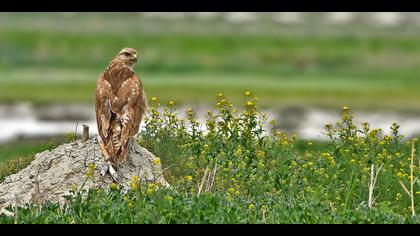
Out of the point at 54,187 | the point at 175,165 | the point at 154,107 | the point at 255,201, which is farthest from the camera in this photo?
the point at 154,107

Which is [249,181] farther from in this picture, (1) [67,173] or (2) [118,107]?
(1) [67,173]

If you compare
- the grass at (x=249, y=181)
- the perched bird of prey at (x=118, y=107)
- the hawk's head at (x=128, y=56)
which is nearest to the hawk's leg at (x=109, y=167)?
the perched bird of prey at (x=118, y=107)

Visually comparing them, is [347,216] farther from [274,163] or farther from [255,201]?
[274,163]

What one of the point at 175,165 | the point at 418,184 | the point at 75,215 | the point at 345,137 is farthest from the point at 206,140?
the point at 75,215

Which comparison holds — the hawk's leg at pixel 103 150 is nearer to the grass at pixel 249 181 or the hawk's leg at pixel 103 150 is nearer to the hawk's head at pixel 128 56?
the grass at pixel 249 181

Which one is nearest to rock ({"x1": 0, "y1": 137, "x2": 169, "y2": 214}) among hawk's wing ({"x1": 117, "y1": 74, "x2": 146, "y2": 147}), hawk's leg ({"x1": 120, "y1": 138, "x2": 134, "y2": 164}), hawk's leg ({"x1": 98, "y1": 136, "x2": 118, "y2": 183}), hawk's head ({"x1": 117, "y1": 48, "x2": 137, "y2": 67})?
hawk's leg ({"x1": 98, "y1": 136, "x2": 118, "y2": 183})

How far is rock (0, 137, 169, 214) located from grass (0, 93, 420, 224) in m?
0.25

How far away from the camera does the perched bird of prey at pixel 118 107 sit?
1002cm

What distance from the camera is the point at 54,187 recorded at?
9977mm

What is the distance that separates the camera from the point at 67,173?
10.1 meters

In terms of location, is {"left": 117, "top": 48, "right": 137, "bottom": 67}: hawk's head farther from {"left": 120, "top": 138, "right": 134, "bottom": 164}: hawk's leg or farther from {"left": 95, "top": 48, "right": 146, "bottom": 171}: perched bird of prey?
{"left": 120, "top": 138, "right": 134, "bottom": 164}: hawk's leg

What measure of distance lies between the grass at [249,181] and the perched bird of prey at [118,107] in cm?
45

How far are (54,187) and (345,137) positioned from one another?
3259 millimetres

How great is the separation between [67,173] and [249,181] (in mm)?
1642
